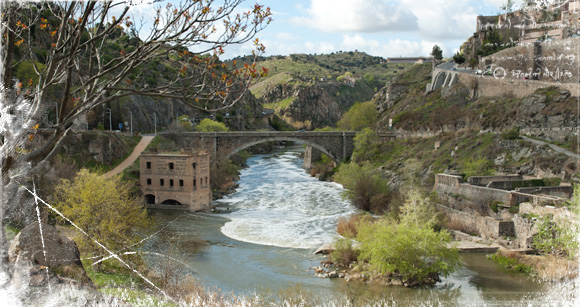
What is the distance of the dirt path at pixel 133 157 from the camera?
4421 cm

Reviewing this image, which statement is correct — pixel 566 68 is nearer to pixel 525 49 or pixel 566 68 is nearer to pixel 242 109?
pixel 525 49

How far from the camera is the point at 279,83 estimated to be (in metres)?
136

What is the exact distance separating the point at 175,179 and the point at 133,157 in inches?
371

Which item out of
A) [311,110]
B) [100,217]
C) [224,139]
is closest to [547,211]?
[100,217]

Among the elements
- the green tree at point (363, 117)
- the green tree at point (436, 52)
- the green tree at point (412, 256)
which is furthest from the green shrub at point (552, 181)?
the green tree at point (436, 52)

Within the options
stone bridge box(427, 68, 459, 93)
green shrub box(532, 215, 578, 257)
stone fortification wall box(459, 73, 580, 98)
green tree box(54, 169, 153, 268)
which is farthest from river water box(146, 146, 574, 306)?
stone bridge box(427, 68, 459, 93)

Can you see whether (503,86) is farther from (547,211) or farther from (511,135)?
(547,211)

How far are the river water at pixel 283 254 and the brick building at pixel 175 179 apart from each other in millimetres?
1636

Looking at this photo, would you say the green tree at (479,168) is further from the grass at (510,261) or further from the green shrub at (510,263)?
the green shrub at (510,263)

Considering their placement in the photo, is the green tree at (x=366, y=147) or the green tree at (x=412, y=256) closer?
the green tree at (x=412, y=256)

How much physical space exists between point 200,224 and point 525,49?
40.2 m

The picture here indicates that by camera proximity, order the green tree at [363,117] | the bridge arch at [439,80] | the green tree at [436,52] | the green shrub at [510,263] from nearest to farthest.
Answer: the green shrub at [510,263], the bridge arch at [439,80], the green tree at [363,117], the green tree at [436,52]

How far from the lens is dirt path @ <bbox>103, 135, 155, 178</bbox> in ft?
145

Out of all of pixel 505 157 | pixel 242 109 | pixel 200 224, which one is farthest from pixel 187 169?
pixel 242 109
